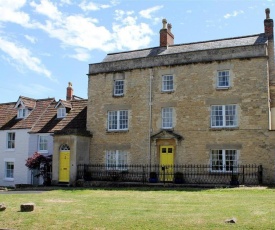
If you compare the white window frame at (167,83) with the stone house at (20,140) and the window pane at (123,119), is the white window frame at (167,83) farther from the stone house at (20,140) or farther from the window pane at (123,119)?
the stone house at (20,140)

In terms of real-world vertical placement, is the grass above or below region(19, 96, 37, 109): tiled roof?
below

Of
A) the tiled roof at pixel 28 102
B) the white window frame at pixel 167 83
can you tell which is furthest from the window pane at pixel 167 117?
the tiled roof at pixel 28 102

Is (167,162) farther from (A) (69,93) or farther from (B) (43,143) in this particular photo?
(A) (69,93)

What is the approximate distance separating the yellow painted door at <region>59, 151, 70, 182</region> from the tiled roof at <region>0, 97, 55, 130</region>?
21.0 ft

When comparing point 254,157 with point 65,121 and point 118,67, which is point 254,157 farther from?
point 65,121

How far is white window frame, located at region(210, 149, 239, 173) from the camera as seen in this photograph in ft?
85.5

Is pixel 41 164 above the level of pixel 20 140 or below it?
below

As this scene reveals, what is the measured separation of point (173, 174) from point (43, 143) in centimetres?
1281

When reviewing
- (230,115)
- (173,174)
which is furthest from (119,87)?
(230,115)

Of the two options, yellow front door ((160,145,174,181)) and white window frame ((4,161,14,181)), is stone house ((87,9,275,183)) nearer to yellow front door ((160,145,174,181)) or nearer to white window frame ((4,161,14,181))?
yellow front door ((160,145,174,181))

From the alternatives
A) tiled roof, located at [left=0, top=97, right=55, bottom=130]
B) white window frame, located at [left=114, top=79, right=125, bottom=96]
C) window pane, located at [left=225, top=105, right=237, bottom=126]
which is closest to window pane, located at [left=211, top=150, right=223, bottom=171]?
window pane, located at [left=225, top=105, right=237, bottom=126]

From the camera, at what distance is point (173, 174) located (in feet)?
88.5

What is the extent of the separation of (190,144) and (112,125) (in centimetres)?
673

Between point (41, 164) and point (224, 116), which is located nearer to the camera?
point (224, 116)
